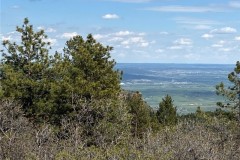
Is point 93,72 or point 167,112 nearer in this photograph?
point 93,72

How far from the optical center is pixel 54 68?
111ft

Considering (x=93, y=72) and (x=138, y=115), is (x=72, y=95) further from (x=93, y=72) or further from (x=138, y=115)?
(x=138, y=115)

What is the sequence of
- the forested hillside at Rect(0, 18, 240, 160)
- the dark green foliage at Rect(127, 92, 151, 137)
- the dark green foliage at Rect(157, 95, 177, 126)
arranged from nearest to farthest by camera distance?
the forested hillside at Rect(0, 18, 240, 160), the dark green foliage at Rect(127, 92, 151, 137), the dark green foliage at Rect(157, 95, 177, 126)

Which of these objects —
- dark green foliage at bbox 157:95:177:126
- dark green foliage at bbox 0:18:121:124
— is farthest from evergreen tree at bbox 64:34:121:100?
dark green foliage at bbox 157:95:177:126

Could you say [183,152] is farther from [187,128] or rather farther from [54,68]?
[54,68]

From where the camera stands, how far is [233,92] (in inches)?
1421

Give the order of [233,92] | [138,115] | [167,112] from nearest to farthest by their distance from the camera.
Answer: [233,92] → [138,115] → [167,112]

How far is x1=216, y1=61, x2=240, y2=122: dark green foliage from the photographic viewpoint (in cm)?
3575

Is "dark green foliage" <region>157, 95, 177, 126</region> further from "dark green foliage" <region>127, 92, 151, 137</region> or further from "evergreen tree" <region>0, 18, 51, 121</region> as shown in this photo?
"evergreen tree" <region>0, 18, 51, 121</region>

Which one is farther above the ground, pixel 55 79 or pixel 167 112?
pixel 55 79

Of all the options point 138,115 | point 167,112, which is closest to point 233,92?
point 138,115

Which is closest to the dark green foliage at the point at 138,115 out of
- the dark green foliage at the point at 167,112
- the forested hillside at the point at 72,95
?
the dark green foliage at the point at 167,112

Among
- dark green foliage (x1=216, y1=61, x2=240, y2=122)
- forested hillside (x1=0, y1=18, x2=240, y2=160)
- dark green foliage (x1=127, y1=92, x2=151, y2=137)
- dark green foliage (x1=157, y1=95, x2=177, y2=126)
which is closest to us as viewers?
forested hillside (x1=0, y1=18, x2=240, y2=160)

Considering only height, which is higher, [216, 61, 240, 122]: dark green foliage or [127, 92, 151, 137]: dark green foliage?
[216, 61, 240, 122]: dark green foliage
